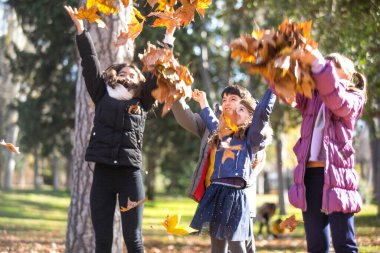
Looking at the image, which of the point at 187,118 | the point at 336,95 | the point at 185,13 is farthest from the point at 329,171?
the point at 185,13

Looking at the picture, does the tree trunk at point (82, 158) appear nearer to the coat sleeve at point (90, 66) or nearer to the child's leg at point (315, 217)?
the coat sleeve at point (90, 66)

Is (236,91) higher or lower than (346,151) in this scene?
higher

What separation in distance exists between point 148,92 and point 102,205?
98cm

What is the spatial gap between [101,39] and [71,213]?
1.95 metres

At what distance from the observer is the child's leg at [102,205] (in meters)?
4.58

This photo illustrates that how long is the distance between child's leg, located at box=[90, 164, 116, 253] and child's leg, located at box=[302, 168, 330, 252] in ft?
5.21

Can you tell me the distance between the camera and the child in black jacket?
14.9 feet

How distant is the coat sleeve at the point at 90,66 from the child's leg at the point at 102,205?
2.05ft

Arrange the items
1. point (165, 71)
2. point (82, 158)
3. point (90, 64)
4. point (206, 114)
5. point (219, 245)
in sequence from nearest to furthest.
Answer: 1. point (165, 71)
2. point (219, 245)
3. point (90, 64)
4. point (206, 114)
5. point (82, 158)

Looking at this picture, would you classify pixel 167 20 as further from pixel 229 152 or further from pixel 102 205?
pixel 102 205

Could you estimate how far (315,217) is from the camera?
3801mm

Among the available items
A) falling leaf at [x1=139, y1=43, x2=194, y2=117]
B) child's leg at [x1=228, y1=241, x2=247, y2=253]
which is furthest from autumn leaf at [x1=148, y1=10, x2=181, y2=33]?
child's leg at [x1=228, y1=241, x2=247, y2=253]

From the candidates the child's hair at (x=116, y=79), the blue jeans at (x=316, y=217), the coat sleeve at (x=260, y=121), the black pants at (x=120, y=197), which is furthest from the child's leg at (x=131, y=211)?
the blue jeans at (x=316, y=217)

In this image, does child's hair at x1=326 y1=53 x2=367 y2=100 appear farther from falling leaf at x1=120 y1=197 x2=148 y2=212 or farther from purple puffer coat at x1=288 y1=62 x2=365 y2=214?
falling leaf at x1=120 y1=197 x2=148 y2=212
